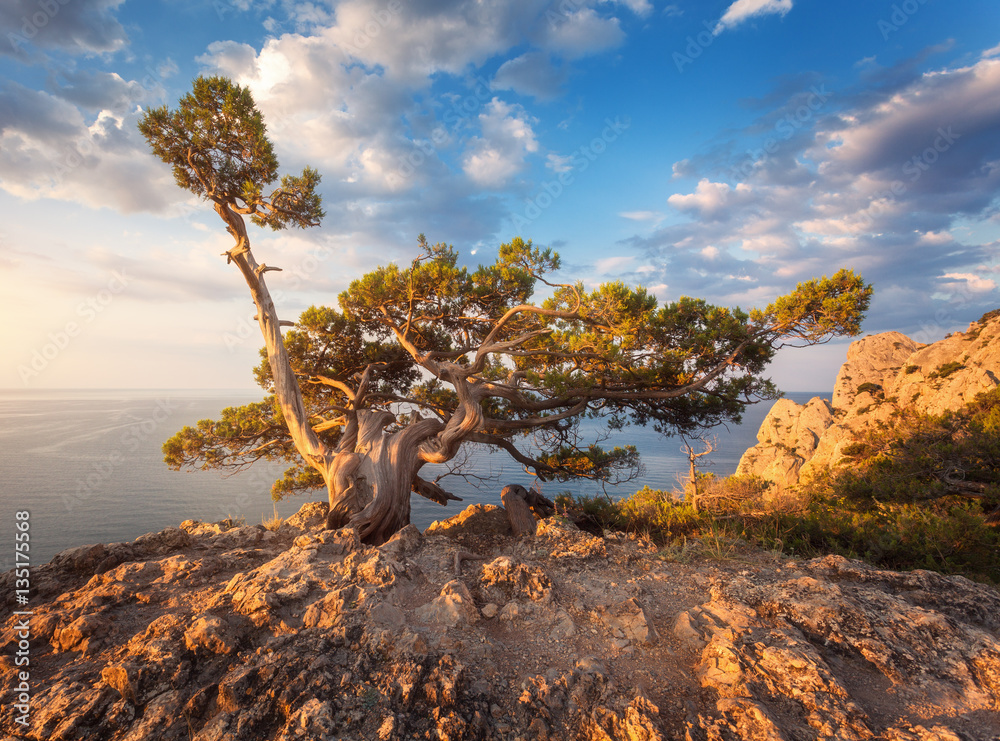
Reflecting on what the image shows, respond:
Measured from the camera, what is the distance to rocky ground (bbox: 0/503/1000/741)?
7.96 ft

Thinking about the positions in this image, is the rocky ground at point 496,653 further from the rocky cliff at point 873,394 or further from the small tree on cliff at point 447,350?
the rocky cliff at point 873,394

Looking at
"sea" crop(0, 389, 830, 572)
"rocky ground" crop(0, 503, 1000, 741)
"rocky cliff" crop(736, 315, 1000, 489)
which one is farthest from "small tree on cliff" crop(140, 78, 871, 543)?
"rocky cliff" crop(736, 315, 1000, 489)

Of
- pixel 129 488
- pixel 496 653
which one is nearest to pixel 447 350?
pixel 496 653

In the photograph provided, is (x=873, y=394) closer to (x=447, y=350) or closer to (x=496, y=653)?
(x=447, y=350)

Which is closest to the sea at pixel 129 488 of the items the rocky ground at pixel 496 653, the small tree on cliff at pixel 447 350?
the small tree on cliff at pixel 447 350

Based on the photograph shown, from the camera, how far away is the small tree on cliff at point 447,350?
6844 millimetres

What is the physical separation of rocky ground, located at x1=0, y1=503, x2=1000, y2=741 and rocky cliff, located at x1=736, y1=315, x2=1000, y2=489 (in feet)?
26.6

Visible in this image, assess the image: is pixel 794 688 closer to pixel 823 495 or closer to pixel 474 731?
pixel 474 731

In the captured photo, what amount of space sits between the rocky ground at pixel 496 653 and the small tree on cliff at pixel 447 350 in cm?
312

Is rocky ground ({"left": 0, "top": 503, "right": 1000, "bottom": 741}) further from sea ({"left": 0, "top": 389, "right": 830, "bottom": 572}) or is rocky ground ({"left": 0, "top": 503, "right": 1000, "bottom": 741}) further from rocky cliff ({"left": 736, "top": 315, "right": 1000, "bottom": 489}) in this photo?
rocky cliff ({"left": 736, "top": 315, "right": 1000, "bottom": 489})

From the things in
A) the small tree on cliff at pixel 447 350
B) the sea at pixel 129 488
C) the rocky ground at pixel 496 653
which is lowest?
the sea at pixel 129 488

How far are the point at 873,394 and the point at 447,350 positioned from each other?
23588 mm

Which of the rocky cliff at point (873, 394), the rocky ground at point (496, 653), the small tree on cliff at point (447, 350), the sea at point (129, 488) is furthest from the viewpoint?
the sea at point (129, 488)

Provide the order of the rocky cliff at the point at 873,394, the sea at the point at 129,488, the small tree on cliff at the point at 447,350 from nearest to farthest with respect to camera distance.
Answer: the small tree on cliff at the point at 447,350 → the rocky cliff at the point at 873,394 → the sea at the point at 129,488
